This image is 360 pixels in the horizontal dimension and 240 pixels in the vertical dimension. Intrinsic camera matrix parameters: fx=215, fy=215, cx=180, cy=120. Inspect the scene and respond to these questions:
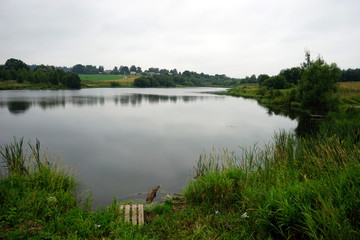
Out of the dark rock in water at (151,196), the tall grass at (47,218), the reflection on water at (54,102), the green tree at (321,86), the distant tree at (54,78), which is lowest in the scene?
the dark rock in water at (151,196)

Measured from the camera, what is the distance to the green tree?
33.0 meters

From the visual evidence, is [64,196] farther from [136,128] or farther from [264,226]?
[136,128]

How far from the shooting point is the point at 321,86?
33250 mm

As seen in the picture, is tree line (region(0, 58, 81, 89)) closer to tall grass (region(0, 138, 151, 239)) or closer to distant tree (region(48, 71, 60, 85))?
distant tree (region(48, 71, 60, 85))

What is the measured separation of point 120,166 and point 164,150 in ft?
12.6

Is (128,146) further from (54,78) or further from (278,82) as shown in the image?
(54,78)

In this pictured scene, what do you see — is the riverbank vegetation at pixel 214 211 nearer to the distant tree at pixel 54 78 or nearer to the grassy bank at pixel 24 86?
the grassy bank at pixel 24 86

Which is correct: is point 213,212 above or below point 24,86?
below

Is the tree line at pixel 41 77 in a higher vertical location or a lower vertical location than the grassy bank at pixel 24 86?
higher

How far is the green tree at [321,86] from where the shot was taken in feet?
108

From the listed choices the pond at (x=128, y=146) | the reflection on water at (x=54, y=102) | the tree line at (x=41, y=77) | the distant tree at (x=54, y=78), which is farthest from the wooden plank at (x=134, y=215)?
the distant tree at (x=54, y=78)

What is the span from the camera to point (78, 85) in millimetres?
94125

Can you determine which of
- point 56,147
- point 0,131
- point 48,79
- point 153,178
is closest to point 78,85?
point 48,79

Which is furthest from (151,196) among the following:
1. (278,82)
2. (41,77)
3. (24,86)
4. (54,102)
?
(41,77)
